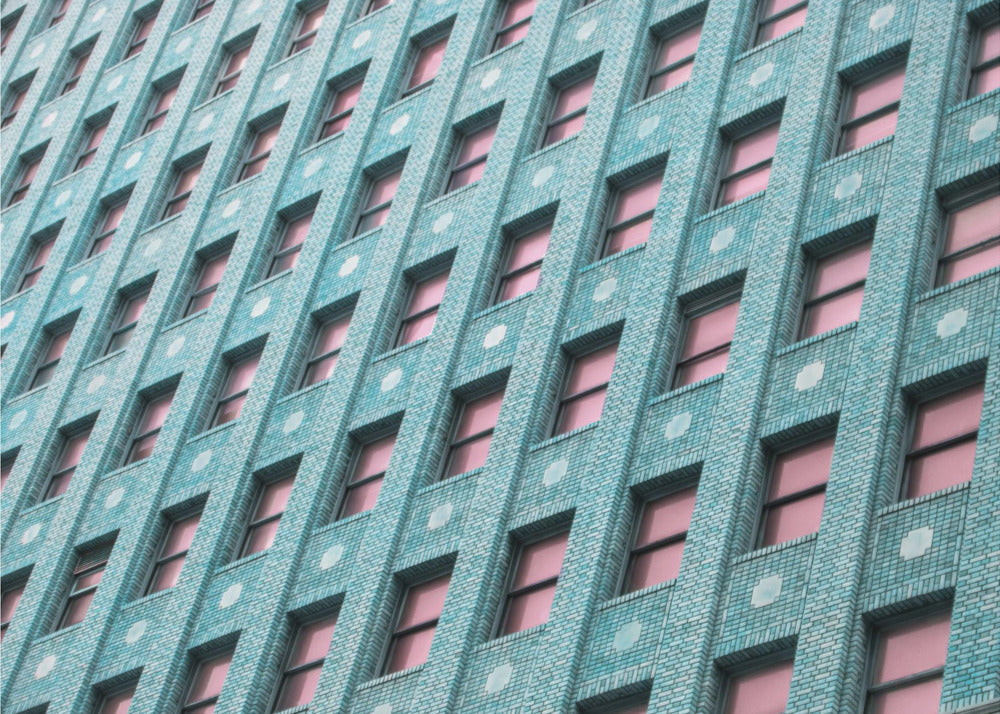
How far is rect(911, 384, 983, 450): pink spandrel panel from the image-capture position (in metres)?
28.6

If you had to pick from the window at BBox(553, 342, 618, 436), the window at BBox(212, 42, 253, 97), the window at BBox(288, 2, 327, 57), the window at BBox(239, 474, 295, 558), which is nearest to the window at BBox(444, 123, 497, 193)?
the window at BBox(553, 342, 618, 436)

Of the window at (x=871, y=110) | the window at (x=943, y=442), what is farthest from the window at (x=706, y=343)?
the window at (x=943, y=442)

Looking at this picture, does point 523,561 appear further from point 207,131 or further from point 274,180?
point 207,131

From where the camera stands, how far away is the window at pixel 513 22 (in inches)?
1732

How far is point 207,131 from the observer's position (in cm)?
5009

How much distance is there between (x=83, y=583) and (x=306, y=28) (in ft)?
55.8

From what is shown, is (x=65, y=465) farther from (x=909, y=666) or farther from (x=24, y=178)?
(x=909, y=666)

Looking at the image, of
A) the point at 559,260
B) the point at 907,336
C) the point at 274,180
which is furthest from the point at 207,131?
the point at 907,336

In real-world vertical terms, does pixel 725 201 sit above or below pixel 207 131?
below

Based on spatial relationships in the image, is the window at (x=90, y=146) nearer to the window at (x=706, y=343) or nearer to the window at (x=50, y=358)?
the window at (x=50, y=358)

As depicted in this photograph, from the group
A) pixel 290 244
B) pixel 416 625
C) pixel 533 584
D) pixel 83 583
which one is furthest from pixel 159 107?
pixel 533 584

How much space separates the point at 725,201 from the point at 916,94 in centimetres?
400

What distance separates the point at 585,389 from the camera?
3469cm

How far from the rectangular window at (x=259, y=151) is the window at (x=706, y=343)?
1647cm
